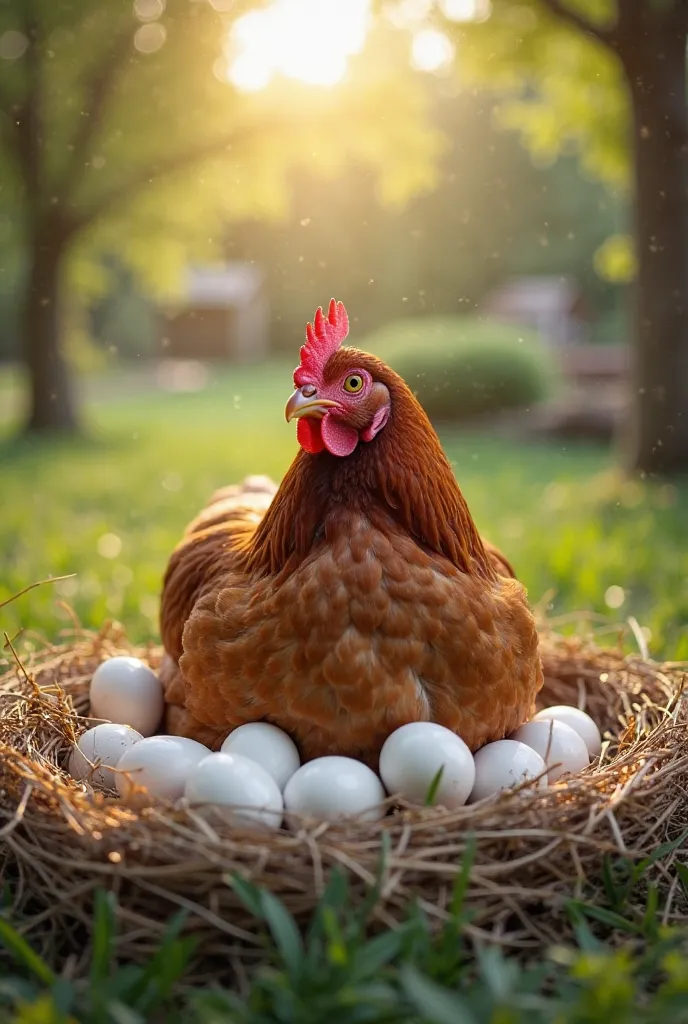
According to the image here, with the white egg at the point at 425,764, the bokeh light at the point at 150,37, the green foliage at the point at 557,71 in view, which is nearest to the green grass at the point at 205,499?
the white egg at the point at 425,764

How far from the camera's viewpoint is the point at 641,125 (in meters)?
4.25

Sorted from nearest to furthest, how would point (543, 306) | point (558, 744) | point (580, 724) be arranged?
point (558, 744), point (580, 724), point (543, 306)

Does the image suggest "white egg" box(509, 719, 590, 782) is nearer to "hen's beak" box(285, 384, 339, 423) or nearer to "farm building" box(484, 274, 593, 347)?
"hen's beak" box(285, 384, 339, 423)

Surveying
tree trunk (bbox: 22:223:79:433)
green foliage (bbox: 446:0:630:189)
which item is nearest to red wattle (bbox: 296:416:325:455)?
green foliage (bbox: 446:0:630:189)

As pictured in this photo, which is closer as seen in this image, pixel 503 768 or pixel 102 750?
pixel 503 768

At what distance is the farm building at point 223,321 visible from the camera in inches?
545

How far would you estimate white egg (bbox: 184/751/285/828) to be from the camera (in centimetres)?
152

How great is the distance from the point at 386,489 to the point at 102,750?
2.58 ft

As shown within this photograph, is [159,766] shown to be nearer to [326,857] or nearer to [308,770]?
[308,770]

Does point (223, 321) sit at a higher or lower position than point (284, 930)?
higher

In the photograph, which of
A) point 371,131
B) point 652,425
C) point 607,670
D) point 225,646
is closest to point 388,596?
point 225,646

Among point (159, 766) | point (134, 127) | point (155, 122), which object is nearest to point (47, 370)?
point (134, 127)

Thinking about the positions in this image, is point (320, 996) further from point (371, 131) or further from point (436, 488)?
point (371, 131)

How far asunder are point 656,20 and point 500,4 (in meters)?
1.35
